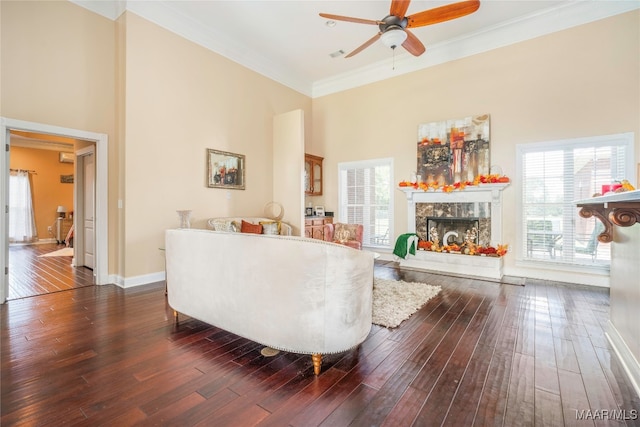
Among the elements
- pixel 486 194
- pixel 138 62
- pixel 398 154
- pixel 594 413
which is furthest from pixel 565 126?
pixel 138 62

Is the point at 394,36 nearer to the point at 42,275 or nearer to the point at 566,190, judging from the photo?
the point at 566,190

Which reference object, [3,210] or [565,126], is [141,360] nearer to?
[3,210]

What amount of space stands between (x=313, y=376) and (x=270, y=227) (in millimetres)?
3687

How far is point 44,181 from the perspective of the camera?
8.77m

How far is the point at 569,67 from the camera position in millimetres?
4406

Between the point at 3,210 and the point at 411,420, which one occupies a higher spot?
the point at 3,210

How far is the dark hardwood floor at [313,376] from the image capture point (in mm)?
1526

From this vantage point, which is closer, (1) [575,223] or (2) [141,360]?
(2) [141,360]

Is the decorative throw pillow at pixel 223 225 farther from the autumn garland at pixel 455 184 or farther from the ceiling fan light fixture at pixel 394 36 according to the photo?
the ceiling fan light fixture at pixel 394 36

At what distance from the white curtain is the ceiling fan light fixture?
10577mm

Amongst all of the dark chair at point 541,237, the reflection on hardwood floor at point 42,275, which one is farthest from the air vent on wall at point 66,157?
the dark chair at point 541,237

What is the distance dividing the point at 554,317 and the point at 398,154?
396 centimetres

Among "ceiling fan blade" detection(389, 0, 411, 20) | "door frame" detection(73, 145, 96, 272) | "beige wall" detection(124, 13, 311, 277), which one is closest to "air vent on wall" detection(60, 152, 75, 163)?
"door frame" detection(73, 145, 96, 272)

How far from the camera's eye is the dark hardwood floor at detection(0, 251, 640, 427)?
1526 millimetres
